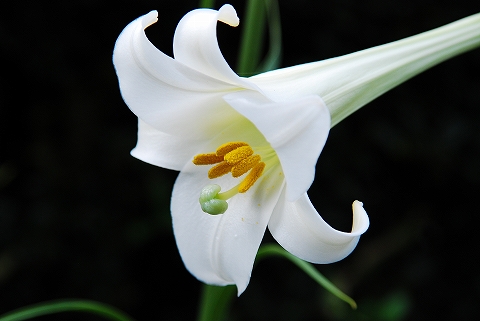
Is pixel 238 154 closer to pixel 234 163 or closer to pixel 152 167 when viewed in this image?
pixel 234 163

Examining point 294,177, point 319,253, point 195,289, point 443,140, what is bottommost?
point 195,289

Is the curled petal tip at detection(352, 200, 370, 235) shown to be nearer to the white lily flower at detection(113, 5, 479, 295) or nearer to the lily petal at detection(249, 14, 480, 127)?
the white lily flower at detection(113, 5, 479, 295)

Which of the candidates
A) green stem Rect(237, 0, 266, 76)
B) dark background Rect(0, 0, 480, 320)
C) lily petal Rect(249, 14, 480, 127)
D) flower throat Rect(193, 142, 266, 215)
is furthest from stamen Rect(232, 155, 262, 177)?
dark background Rect(0, 0, 480, 320)

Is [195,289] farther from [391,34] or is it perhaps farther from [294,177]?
[294,177]

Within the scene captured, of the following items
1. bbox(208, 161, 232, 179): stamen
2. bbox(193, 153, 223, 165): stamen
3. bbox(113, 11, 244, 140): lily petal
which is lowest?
bbox(208, 161, 232, 179): stamen

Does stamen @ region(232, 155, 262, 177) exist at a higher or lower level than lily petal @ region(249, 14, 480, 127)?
lower

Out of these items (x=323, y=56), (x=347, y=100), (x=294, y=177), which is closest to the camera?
(x=294, y=177)

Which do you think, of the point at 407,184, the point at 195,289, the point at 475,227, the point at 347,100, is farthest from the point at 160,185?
the point at 347,100

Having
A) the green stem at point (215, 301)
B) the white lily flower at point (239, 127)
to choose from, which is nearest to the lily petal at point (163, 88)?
the white lily flower at point (239, 127)
